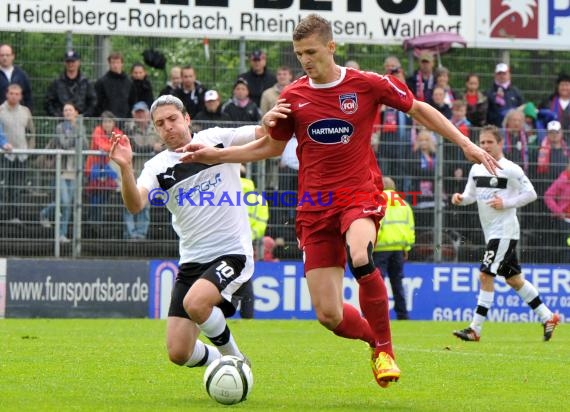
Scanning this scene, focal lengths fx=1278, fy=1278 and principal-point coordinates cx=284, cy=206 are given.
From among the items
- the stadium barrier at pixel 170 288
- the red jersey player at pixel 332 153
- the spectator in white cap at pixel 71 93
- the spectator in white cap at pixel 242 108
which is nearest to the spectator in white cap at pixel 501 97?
the stadium barrier at pixel 170 288

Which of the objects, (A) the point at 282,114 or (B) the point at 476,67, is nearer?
(A) the point at 282,114

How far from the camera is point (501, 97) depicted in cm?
2148

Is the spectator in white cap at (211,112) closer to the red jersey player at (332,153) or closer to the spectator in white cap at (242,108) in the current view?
the spectator in white cap at (242,108)

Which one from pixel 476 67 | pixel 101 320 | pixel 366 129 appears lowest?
pixel 101 320

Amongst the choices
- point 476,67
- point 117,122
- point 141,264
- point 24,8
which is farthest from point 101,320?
point 476,67

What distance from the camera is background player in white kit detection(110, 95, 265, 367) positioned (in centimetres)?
923

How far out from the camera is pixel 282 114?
8.86 meters

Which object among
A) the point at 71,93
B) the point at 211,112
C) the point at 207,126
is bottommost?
the point at 207,126

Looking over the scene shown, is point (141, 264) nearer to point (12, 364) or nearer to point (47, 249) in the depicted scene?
point (47, 249)

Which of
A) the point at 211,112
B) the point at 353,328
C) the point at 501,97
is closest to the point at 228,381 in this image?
the point at 353,328

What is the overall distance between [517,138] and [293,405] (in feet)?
41.0

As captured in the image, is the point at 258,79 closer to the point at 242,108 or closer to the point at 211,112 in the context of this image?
the point at 242,108

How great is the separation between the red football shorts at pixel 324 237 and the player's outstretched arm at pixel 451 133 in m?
0.69

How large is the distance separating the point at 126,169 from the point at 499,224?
834cm
